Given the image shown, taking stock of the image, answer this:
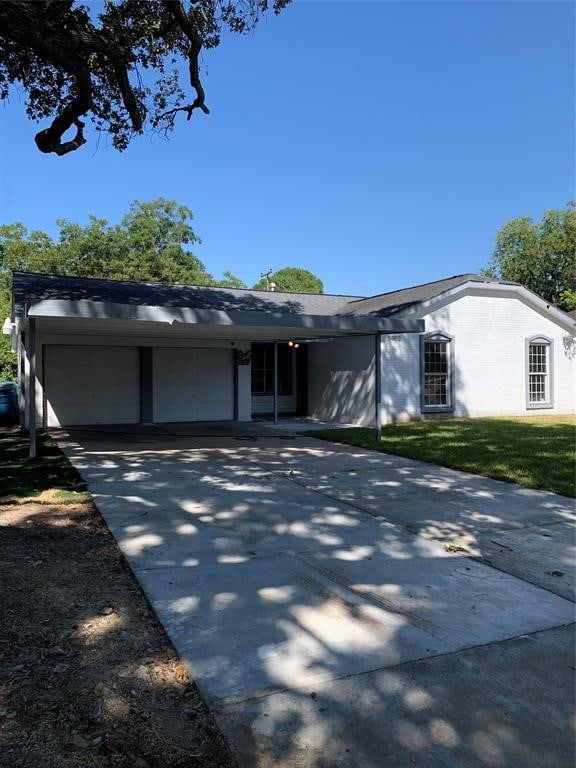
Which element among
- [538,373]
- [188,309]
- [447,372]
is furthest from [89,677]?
[538,373]

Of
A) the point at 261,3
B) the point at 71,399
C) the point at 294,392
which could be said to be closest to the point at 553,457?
the point at 261,3

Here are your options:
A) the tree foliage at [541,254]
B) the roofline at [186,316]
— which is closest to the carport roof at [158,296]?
the roofline at [186,316]

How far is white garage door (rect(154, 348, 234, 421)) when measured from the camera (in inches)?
632

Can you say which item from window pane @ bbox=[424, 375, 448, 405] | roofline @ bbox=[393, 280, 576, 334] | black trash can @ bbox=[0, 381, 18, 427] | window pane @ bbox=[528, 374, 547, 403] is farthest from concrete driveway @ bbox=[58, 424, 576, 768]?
window pane @ bbox=[528, 374, 547, 403]

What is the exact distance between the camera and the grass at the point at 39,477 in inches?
257

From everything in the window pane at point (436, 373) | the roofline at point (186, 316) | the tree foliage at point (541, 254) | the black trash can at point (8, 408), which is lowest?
the black trash can at point (8, 408)

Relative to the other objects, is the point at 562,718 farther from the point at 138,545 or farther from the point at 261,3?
the point at 261,3

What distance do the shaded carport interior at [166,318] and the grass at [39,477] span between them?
1.69 feet

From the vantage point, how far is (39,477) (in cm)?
773

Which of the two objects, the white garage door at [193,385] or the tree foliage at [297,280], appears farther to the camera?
the tree foliage at [297,280]

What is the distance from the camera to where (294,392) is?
18.9m

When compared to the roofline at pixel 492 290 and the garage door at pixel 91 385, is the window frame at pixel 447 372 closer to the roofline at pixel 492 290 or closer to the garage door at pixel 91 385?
the roofline at pixel 492 290

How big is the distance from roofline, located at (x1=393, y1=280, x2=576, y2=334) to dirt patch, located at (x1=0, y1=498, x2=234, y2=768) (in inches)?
510

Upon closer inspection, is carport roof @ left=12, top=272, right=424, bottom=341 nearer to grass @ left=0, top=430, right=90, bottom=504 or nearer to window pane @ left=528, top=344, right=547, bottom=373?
grass @ left=0, top=430, right=90, bottom=504
